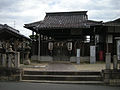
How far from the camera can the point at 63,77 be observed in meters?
9.95

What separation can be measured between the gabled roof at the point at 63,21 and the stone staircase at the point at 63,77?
24.2 ft

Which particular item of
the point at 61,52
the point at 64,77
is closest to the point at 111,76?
the point at 64,77

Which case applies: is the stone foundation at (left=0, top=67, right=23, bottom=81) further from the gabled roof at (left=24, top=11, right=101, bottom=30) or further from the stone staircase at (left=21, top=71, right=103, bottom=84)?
the gabled roof at (left=24, top=11, right=101, bottom=30)

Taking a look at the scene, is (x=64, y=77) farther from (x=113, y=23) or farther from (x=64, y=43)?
(x=113, y=23)

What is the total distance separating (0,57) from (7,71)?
53.9 inches

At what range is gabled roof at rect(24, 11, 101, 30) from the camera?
17.4 meters

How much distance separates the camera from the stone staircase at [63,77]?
9672mm

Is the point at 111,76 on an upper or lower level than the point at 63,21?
lower

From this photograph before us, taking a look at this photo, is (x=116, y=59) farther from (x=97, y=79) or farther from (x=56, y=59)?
(x=56, y=59)

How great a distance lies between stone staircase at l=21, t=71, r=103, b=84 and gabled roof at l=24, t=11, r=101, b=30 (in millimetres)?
7384

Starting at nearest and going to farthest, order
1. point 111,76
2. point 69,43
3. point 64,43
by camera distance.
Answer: point 111,76, point 69,43, point 64,43

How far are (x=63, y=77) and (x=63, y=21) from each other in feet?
35.7

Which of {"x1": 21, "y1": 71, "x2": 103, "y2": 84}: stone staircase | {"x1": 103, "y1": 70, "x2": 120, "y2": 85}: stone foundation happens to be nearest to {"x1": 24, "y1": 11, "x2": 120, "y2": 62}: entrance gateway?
{"x1": 21, "y1": 71, "x2": 103, "y2": 84}: stone staircase

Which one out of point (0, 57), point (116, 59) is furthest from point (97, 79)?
point (0, 57)
